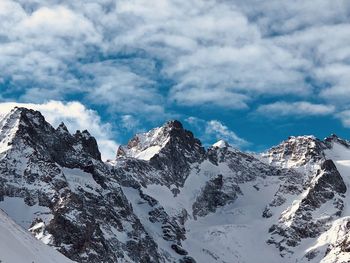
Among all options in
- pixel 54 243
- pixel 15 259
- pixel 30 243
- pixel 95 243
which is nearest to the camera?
pixel 15 259

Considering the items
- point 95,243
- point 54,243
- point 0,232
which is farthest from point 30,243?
point 95,243

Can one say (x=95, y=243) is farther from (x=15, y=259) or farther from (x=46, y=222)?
(x=15, y=259)

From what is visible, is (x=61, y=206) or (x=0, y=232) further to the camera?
(x=61, y=206)

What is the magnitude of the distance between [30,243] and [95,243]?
365 feet

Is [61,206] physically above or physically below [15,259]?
above

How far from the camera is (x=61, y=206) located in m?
197

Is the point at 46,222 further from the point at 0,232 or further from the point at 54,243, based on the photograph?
the point at 0,232

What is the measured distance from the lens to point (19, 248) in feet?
258

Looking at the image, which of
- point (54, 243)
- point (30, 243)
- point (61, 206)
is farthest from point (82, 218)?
point (30, 243)

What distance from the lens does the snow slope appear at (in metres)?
74.9

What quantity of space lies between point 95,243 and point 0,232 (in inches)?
4647

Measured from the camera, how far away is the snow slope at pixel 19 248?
74.9 metres

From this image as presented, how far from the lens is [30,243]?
8575 centimetres

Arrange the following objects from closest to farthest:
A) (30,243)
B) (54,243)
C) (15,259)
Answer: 1. (15,259)
2. (30,243)
3. (54,243)
